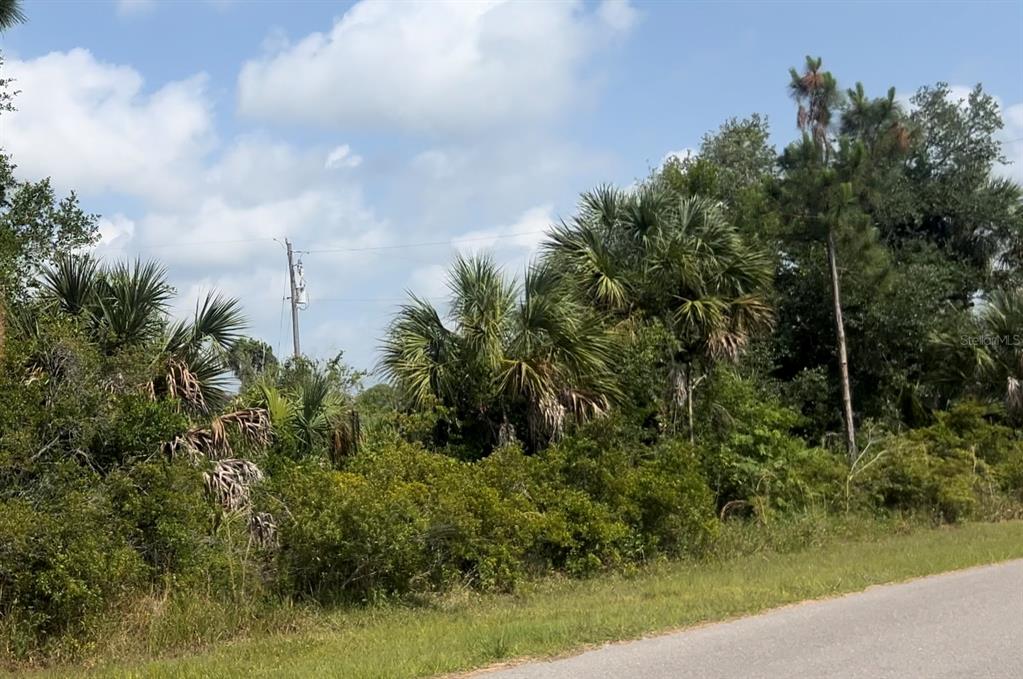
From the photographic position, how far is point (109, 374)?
12531 millimetres

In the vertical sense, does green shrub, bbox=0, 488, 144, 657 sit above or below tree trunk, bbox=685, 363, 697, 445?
below

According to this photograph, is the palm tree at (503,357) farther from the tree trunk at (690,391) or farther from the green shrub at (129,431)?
the green shrub at (129,431)

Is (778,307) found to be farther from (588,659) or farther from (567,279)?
(588,659)

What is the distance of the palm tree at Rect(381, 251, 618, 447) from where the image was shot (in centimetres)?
1684

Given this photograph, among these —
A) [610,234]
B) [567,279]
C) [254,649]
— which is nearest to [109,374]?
[254,649]

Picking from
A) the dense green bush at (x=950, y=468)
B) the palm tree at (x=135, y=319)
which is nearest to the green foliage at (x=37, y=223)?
the palm tree at (x=135, y=319)

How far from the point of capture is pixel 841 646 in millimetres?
8805

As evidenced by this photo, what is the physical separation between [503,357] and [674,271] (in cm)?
427

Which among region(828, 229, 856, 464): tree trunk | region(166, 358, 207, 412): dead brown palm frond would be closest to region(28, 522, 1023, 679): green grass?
region(166, 358, 207, 412): dead brown palm frond

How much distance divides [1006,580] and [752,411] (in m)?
7.81

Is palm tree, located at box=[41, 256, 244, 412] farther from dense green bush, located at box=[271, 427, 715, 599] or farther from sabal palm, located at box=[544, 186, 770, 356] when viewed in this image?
sabal palm, located at box=[544, 186, 770, 356]

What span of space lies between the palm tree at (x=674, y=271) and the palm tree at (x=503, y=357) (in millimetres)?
1675

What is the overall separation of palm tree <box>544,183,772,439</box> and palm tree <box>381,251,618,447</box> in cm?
167

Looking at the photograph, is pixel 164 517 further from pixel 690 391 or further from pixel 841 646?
pixel 690 391
